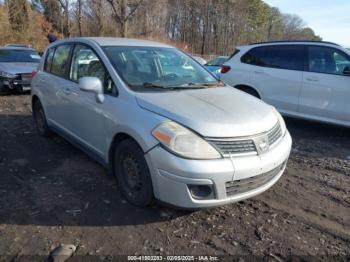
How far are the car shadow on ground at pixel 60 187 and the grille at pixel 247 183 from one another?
0.64 m

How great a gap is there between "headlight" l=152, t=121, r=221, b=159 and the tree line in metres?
23.0

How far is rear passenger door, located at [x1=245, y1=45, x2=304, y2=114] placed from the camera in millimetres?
6742

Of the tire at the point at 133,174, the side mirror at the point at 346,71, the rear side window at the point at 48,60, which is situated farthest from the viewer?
the side mirror at the point at 346,71

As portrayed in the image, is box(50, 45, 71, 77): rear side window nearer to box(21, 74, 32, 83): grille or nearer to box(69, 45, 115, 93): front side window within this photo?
box(69, 45, 115, 93): front side window

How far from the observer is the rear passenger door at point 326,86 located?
6.17 m

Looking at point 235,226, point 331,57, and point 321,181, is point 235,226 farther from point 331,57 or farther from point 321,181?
point 331,57

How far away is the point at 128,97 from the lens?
11.6 feet

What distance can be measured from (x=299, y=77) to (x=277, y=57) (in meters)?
0.70

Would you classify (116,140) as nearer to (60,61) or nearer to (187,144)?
(187,144)

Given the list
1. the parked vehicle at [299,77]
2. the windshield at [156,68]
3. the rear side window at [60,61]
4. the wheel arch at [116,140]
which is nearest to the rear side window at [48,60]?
the rear side window at [60,61]

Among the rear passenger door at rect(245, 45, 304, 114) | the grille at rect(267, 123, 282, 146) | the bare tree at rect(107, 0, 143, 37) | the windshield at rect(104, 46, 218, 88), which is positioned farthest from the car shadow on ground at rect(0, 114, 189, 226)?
the bare tree at rect(107, 0, 143, 37)

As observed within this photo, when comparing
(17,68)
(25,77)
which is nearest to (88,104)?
(25,77)

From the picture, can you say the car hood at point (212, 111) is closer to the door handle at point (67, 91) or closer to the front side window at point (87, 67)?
the front side window at point (87, 67)

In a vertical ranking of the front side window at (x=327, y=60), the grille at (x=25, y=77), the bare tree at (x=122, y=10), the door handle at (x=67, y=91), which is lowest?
the grille at (x=25, y=77)
